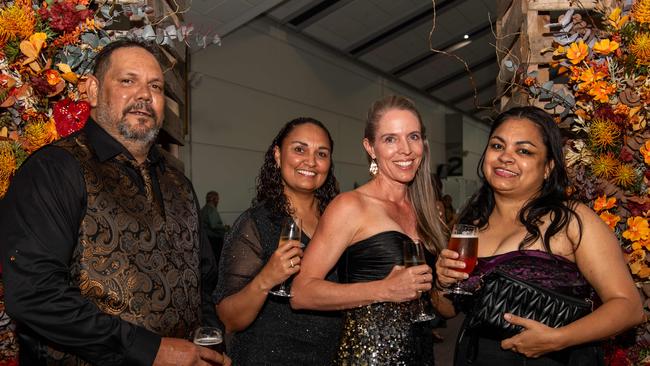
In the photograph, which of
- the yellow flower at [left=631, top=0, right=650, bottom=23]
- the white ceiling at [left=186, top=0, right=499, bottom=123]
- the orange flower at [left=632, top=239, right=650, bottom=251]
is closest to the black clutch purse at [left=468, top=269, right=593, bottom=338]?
the orange flower at [left=632, top=239, right=650, bottom=251]

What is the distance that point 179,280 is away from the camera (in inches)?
73.9

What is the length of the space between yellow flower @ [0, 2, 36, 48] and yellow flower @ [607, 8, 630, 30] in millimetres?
2370

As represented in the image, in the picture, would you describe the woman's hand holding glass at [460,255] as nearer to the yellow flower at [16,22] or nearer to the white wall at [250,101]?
the yellow flower at [16,22]

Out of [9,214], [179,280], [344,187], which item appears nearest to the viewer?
[9,214]

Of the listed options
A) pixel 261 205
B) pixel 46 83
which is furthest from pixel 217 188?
pixel 46 83

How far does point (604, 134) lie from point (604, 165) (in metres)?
0.14

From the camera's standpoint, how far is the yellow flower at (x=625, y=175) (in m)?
2.41

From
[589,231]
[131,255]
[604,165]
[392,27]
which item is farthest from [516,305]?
[392,27]

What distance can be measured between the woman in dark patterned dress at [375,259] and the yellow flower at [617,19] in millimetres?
1017

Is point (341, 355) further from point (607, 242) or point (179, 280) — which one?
point (607, 242)

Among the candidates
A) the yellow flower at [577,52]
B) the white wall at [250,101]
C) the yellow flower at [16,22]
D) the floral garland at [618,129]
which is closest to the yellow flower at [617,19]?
the floral garland at [618,129]

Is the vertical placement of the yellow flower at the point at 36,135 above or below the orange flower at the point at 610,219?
above

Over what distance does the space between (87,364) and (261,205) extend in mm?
1151

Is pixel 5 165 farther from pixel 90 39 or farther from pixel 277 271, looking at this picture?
pixel 277 271
